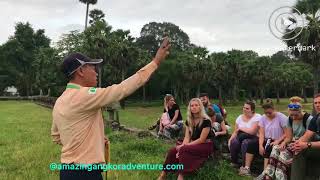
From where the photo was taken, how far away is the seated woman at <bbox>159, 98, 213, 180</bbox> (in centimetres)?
718

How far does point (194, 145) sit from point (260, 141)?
1203mm

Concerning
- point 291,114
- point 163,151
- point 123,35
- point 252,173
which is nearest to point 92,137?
point 291,114

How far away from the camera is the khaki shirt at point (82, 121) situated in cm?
353

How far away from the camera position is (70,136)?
368 cm

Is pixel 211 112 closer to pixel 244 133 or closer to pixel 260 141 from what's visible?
pixel 244 133

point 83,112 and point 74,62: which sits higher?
point 74,62


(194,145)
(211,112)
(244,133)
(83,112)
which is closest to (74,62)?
(83,112)

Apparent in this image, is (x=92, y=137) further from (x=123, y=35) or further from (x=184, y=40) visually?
(x=184, y=40)

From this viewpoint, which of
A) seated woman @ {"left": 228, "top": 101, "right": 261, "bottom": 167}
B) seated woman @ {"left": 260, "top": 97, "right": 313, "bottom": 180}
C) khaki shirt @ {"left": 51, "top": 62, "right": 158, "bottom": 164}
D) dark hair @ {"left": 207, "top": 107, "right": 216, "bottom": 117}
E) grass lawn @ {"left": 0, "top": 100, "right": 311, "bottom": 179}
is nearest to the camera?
khaki shirt @ {"left": 51, "top": 62, "right": 158, "bottom": 164}

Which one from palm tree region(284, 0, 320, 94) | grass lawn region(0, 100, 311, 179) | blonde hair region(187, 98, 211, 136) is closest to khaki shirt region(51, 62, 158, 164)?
blonde hair region(187, 98, 211, 136)

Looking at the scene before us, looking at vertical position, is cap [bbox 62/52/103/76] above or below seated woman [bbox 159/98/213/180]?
above

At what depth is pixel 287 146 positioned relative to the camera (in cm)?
660

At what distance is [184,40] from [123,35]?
42.6 metres

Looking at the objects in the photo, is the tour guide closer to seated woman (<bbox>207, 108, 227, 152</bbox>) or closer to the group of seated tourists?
Result: the group of seated tourists
